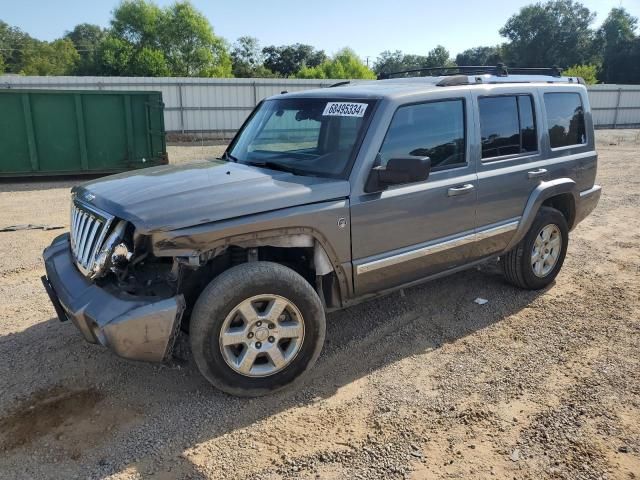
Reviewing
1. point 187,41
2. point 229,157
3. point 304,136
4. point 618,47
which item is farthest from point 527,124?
point 618,47

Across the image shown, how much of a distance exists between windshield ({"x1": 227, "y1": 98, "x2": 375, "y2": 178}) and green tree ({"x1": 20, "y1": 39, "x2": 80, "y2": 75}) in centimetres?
6095

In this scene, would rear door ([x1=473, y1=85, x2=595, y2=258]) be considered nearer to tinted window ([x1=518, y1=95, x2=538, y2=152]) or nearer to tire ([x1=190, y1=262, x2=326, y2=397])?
tinted window ([x1=518, y1=95, x2=538, y2=152])

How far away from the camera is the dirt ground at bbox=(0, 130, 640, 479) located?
287 cm

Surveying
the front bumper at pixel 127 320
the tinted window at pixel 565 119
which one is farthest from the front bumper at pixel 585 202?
the front bumper at pixel 127 320

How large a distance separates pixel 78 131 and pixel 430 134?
995 centimetres

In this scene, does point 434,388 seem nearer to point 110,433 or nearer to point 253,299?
point 253,299

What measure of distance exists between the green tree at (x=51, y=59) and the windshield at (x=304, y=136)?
60949 millimetres

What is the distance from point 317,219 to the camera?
11.2 ft

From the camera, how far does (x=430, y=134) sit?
406 cm

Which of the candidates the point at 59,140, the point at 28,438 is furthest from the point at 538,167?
the point at 59,140

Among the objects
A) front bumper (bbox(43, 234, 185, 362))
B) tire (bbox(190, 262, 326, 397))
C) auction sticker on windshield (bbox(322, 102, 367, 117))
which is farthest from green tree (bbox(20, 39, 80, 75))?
tire (bbox(190, 262, 326, 397))

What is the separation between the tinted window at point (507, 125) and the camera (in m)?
4.43

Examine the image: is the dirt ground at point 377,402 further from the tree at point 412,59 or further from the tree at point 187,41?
the tree at point 412,59

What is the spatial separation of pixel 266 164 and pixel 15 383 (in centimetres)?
229
